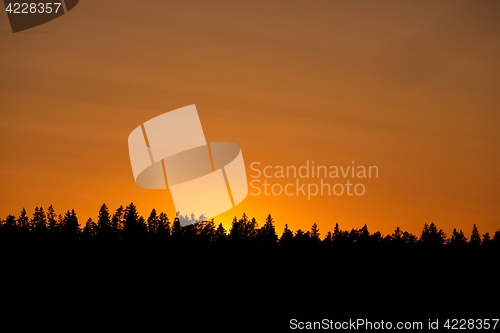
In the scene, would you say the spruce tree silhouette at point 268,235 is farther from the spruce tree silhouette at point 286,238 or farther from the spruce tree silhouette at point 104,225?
the spruce tree silhouette at point 104,225

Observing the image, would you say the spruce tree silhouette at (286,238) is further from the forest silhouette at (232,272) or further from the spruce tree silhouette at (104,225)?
the spruce tree silhouette at (104,225)

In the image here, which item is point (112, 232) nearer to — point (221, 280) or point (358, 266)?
point (221, 280)

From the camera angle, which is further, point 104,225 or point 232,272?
point 104,225

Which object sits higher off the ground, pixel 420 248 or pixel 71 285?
pixel 420 248

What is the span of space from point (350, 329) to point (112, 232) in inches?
2635

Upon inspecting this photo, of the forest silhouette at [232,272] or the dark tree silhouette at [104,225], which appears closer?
the forest silhouette at [232,272]

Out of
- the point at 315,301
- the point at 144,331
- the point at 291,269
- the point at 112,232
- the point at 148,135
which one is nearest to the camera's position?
the point at 148,135

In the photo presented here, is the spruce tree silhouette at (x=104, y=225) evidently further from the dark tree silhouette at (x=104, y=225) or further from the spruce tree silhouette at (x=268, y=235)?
the spruce tree silhouette at (x=268, y=235)

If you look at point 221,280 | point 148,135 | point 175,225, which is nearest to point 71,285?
point 221,280

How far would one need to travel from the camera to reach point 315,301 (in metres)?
139

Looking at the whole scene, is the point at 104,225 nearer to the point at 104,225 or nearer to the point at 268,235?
the point at 104,225

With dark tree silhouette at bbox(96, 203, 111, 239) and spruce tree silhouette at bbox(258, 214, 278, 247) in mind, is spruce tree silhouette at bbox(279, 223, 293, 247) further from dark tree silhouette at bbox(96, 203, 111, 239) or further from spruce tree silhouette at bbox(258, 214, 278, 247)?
dark tree silhouette at bbox(96, 203, 111, 239)

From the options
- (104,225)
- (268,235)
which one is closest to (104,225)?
(104,225)

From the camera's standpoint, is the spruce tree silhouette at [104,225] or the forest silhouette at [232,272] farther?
the spruce tree silhouette at [104,225]
